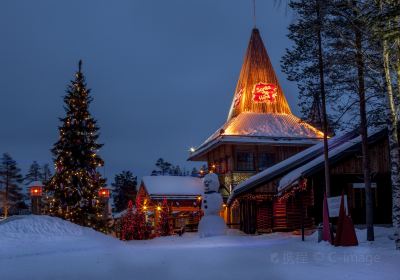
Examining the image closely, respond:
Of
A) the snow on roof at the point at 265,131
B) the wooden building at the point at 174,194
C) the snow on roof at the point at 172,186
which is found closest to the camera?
the snow on roof at the point at 265,131

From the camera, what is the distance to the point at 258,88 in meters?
40.4

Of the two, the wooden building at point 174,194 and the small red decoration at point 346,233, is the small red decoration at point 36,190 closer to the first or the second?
the wooden building at point 174,194

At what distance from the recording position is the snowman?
87.6ft

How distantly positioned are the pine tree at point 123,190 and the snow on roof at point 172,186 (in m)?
33.8

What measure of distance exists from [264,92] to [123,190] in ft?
140

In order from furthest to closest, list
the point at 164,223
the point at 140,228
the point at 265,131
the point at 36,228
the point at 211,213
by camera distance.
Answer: the point at 265,131, the point at 164,223, the point at 140,228, the point at 211,213, the point at 36,228

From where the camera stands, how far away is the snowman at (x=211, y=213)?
2669 centimetres

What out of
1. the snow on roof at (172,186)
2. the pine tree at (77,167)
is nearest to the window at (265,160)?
the snow on roof at (172,186)

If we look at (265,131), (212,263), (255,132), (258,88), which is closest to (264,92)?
(258,88)

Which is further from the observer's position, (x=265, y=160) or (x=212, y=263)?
(x=265, y=160)

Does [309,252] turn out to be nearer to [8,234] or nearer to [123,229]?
[8,234]

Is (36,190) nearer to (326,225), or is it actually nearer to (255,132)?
(255,132)

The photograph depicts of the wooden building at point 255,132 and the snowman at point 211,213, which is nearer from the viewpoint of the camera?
the snowman at point 211,213

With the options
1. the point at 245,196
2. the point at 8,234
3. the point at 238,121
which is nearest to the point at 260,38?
the point at 238,121
